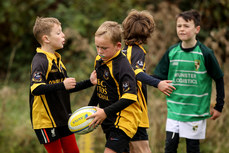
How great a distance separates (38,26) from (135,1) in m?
5.77

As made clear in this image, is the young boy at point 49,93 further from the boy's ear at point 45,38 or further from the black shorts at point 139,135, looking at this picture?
the black shorts at point 139,135

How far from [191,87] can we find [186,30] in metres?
0.77

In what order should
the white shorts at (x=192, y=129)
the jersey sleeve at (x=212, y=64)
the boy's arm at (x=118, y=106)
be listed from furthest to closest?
the white shorts at (x=192, y=129) < the jersey sleeve at (x=212, y=64) < the boy's arm at (x=118, y=106)

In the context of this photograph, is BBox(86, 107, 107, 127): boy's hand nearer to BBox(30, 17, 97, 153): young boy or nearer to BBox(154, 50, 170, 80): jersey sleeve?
BBox(30, 17, 97, 153): young boy

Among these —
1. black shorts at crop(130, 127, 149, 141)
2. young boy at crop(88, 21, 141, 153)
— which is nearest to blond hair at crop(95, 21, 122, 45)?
young boy at crop(88, 21, 141, 153)

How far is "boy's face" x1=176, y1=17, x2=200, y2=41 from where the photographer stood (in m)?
4.57

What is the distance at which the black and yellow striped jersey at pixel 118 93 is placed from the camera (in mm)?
3379

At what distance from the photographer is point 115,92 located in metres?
3.54

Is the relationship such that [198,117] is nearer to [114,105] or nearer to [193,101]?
[193,101]

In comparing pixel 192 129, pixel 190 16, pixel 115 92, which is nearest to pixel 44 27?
pixel 115 92

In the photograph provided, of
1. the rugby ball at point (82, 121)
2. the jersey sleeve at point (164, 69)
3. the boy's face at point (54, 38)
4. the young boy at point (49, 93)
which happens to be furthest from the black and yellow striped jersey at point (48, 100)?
the jersey sleeve at point (164, 69)

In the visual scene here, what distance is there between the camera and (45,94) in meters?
3.72

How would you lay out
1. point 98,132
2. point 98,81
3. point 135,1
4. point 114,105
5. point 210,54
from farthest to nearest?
point 135,1 → point 98,132 → point 210,54 → point 98,81 → point 114,105

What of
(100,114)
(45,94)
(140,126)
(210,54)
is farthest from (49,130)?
(210,54)
